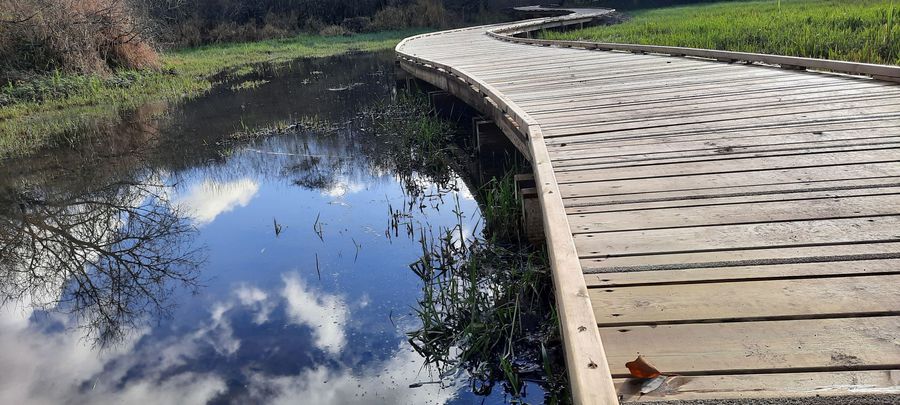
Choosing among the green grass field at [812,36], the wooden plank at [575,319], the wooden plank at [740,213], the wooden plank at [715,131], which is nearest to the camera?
the wooden plank at [575,319]

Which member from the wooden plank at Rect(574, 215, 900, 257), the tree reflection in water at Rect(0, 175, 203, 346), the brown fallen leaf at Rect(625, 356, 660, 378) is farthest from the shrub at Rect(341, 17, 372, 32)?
the brown fallen leaf at Rect(625, 356, 660, 378)

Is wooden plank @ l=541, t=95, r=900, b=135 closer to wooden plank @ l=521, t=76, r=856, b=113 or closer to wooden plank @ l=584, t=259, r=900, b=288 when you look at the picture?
wooden plank @ l=521, t=76, r=856, b=113

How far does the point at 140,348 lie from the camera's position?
3.66 meters

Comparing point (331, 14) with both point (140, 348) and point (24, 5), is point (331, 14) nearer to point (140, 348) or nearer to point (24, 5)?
point (24, 5)

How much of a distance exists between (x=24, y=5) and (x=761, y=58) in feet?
42.4

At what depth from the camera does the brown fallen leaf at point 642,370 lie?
1.71 m

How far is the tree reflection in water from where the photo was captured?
4254 mm

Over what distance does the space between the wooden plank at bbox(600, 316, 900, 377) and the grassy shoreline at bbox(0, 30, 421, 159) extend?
28.0 ft

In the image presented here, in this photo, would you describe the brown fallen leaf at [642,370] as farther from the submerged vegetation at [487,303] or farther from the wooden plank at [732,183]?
the wooden plank at [732,183]

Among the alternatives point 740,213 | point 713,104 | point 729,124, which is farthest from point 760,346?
point 713,104

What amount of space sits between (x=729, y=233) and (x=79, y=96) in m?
12.6

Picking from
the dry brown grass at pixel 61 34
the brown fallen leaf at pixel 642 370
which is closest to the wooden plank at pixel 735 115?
the brown fallen leaf at pixel 642 370

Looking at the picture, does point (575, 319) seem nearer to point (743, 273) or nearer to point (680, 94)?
point (743, 273)

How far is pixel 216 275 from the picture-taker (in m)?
4.57
